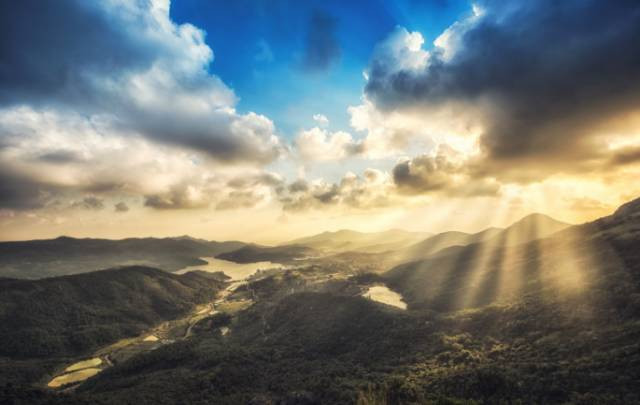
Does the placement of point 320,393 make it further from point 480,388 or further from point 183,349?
point 183,349

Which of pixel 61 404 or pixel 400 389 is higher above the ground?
pixel 400 389

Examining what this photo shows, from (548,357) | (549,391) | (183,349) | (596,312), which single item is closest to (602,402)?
(549,391)

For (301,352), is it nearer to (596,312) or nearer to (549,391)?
(549,391)

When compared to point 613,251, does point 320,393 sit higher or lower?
lower

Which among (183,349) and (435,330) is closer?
(435,330)

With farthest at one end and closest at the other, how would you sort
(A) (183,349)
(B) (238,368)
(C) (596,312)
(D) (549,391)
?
(A) (183,349), (B) (238,368), (C) (596,312), (D) (549,391)

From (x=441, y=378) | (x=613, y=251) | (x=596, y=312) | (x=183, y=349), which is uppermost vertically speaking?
(x=613, y=251)

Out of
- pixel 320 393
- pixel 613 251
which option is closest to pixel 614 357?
pixel 320 393

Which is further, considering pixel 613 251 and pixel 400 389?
pixel 613 251

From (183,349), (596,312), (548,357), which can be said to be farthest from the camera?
(183,349)
